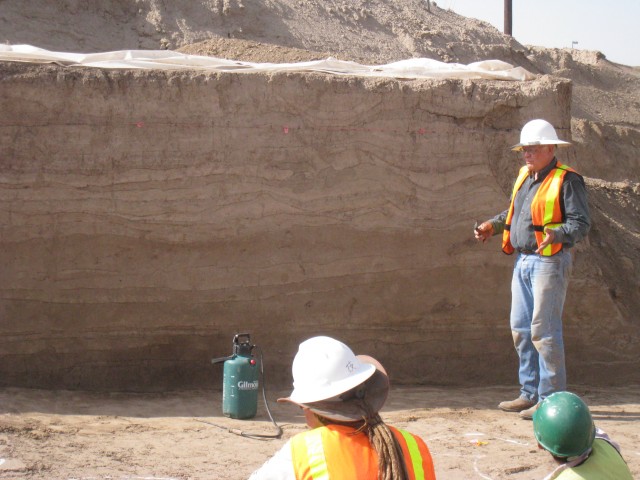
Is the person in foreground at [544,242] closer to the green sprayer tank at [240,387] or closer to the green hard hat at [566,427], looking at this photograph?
the green sprayer tank at [240,387]

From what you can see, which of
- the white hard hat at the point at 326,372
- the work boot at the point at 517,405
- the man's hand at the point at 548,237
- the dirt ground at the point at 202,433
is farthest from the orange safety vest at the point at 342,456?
the work boot at the point at 517,405

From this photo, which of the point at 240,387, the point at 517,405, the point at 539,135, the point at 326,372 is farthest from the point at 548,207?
the point at 326,372

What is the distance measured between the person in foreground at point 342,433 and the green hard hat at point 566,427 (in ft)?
1.19

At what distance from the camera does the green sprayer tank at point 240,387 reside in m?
5.72

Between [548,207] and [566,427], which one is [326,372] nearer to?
[566,427]

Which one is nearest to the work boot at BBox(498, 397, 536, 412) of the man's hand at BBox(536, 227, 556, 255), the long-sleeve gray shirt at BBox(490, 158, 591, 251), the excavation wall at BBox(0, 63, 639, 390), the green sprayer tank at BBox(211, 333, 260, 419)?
the excavation wall at BBox(0, 63, 639, 390)

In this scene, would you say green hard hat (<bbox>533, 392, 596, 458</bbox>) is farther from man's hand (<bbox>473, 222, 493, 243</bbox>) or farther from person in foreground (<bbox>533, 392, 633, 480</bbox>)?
man's hand (<bbox>473, 222, 493, 243</bbox>)

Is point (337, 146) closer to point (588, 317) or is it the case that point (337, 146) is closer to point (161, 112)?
point (161, 112)

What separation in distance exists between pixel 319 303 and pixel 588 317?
2153 mm

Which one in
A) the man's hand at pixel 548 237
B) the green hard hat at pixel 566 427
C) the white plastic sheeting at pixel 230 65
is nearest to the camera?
the green hard hat at pixel 566 427

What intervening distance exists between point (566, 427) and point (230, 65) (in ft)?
15.6

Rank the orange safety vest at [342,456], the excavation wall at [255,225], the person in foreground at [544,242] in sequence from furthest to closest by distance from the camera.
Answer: the excavation wall at [255,225] → the person in foreground at [544,242] → the orange safety vest at [342,456]

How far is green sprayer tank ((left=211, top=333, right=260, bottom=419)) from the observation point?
5.72 meters

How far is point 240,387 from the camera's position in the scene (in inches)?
225
